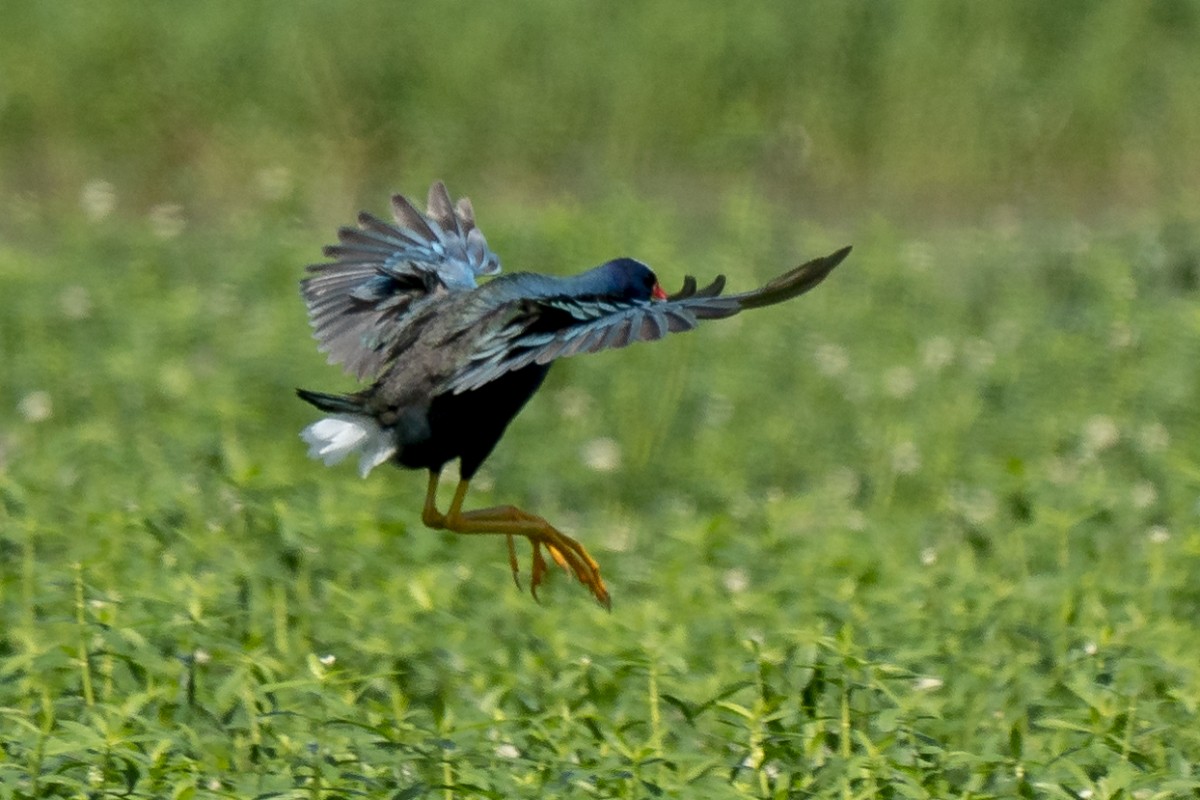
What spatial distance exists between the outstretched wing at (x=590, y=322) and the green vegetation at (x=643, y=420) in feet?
1.85

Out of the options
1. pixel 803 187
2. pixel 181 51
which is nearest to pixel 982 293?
pixel 803 187

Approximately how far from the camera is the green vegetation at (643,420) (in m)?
4.40

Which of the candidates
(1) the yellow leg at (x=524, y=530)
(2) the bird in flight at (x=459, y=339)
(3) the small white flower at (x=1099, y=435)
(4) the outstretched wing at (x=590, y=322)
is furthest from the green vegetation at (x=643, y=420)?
(4) the outstretched wing at (x=590, y=322)

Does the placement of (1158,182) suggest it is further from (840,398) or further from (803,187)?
(840,398)

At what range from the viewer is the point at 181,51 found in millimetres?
11359

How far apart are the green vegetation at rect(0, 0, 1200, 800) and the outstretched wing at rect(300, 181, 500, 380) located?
35 centimetres

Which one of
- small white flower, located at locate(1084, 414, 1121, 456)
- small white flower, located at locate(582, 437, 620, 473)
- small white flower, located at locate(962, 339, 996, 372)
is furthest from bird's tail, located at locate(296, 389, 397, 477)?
small white flower, located at locate(962, 339, 996, 372)

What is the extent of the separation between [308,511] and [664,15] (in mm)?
6439

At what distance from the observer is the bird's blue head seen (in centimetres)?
487

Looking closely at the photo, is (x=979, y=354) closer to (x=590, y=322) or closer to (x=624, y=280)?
(x=624, y=280)

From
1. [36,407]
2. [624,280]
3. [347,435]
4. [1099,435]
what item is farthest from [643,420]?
[347,435]

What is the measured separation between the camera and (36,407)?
7.44 meters

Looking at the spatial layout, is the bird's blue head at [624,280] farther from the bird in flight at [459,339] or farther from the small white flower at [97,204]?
the small white flower at [97,204]

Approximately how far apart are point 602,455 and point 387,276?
228 centimetres
